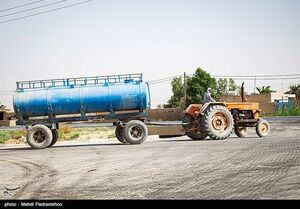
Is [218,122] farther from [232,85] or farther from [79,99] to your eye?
[232,85]

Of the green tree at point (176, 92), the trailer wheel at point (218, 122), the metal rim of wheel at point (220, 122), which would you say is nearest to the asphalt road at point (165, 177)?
the trailer wheel at point (218, 122)

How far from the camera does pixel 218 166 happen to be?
7.42m

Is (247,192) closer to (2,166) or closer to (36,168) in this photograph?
(36,168)

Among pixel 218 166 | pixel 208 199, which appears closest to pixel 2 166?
pixel 218 166

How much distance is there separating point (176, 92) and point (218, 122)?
1952 inches

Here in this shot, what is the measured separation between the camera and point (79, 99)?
14.9 metres

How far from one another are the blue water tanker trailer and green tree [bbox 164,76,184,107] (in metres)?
45.6

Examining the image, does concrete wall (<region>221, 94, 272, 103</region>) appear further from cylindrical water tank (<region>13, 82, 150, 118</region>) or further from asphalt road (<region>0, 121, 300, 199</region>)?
asphalt road (<region>0, 121, 300, 199</region>)

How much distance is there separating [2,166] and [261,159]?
22.4 feet

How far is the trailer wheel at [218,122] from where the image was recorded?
13781mm

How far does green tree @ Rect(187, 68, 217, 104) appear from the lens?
50.8 meters

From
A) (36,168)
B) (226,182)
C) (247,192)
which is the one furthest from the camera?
(36,168)

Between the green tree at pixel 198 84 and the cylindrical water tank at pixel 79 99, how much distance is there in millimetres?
36419

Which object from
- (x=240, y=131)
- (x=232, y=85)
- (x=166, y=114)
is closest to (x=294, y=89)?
(x=232, y=85)
